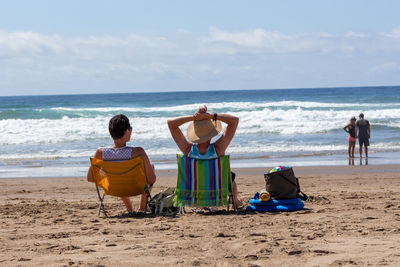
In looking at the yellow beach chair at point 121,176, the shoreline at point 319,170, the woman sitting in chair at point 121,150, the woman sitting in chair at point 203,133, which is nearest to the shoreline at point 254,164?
the shoreline at point 319,170

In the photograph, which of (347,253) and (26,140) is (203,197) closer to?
(347,253)

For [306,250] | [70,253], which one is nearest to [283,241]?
[306,250]

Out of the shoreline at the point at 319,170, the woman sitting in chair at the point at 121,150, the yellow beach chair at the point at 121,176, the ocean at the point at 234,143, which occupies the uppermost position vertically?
the woman sitting in chair at the point at 121,150

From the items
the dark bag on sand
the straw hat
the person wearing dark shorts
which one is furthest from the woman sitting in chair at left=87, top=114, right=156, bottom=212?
the person wearing dark shorts

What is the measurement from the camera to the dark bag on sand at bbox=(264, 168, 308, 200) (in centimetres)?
566

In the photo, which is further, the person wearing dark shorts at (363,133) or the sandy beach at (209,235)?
the person wearing dark shorts at (363,133)

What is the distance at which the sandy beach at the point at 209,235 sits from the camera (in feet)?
12.2

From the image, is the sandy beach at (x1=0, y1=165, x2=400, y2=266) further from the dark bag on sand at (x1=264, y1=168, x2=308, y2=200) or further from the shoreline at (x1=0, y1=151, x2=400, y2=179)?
the shoreline at (x1=0, y1=151, x2=400, y2=179)

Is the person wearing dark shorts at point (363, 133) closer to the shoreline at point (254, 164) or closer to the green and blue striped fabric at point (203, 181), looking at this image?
the shoreline at point (254, 164)

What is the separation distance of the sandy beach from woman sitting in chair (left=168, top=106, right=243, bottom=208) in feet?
2.19

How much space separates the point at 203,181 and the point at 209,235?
3.60 ft

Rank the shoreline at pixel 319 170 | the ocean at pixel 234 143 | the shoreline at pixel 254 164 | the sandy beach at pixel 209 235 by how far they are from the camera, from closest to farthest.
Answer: the sandy beach at pixel 209 235 < the shoreline at pixel 319 170 < the shoreline at pixel 254 164 < the ocean at pixel 234 143

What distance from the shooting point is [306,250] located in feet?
12.6

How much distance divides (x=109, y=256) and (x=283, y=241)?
1361mm
